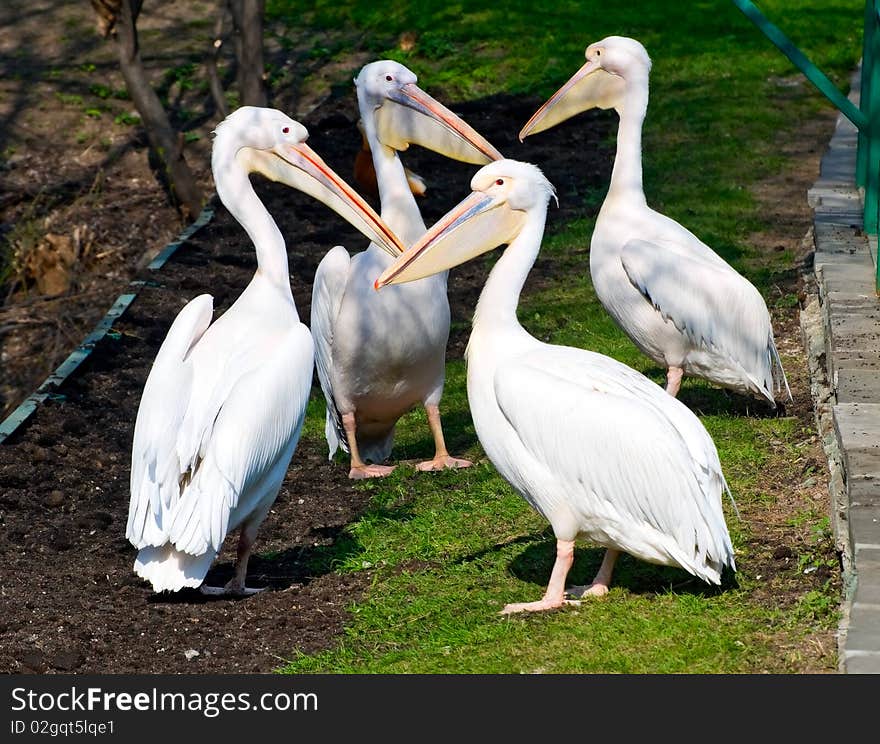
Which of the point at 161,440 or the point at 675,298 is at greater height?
the point at 161,440

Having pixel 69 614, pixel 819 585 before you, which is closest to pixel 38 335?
pixel 69 614

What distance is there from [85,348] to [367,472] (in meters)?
1.97

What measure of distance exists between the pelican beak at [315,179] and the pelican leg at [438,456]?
1.00m

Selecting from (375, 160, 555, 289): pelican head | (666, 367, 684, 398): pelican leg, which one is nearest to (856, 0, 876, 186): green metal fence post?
(666, 367, 684, 398): pelican leg

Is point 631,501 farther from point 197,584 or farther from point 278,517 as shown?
point 278,517

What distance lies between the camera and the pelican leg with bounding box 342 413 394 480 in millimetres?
5848

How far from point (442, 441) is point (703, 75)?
637 cm

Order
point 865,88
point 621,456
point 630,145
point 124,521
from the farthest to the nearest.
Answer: point 865,88, point 630,145, point 124,521, point 621,456

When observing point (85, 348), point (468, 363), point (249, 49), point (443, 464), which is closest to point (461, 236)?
point (468, 363)

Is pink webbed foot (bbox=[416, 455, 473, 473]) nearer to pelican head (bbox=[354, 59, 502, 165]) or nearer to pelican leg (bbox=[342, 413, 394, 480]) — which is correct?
pelican leg (bbox=[342, 413, 394, 480])

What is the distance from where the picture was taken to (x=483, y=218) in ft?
14.3

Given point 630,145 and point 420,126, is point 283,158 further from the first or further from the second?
point 630,145

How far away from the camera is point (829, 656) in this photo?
11.5ft

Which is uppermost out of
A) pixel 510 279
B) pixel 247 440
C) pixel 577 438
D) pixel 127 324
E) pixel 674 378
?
pixel 510 279
